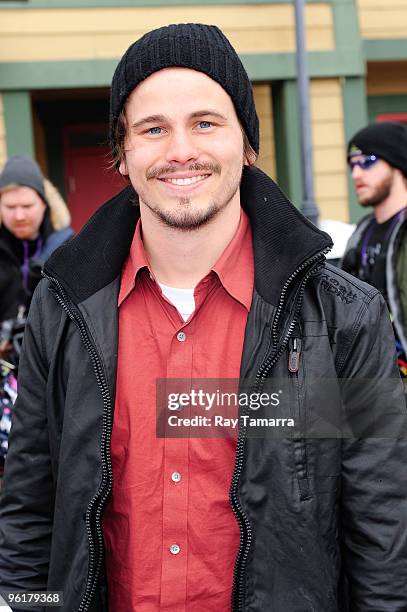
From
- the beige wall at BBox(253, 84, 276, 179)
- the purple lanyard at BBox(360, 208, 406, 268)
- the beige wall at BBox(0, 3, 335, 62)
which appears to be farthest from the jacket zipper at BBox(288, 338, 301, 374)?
the beige wall at BBox(253, 84, 276, 179)

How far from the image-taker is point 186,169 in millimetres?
2088

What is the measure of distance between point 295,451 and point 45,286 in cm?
84

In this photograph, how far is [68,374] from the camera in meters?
2.10

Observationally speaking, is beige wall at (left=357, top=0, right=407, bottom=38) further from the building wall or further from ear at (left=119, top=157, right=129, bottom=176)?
ear at (left=119, top=157, right=129, bottom=176)

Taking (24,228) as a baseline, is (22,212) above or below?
above

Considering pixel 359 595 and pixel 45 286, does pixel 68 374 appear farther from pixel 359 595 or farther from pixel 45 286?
pixel 359 595

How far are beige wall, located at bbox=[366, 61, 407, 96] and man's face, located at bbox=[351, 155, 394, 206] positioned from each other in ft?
17.5

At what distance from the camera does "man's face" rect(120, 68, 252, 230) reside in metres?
2.09

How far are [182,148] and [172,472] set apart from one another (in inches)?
33.3

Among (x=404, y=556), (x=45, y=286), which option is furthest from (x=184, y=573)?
(x=45, y=286)

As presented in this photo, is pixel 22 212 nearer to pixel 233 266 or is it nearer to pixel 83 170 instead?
pixel 233 266

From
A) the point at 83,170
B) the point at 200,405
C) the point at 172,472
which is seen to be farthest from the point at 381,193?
the point at 83,170

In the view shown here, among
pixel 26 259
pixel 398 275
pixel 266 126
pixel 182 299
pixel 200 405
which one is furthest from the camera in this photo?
pixel 266 126

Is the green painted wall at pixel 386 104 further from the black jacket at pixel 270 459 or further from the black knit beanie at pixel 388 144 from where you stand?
the black jacket at pixel 270 459
